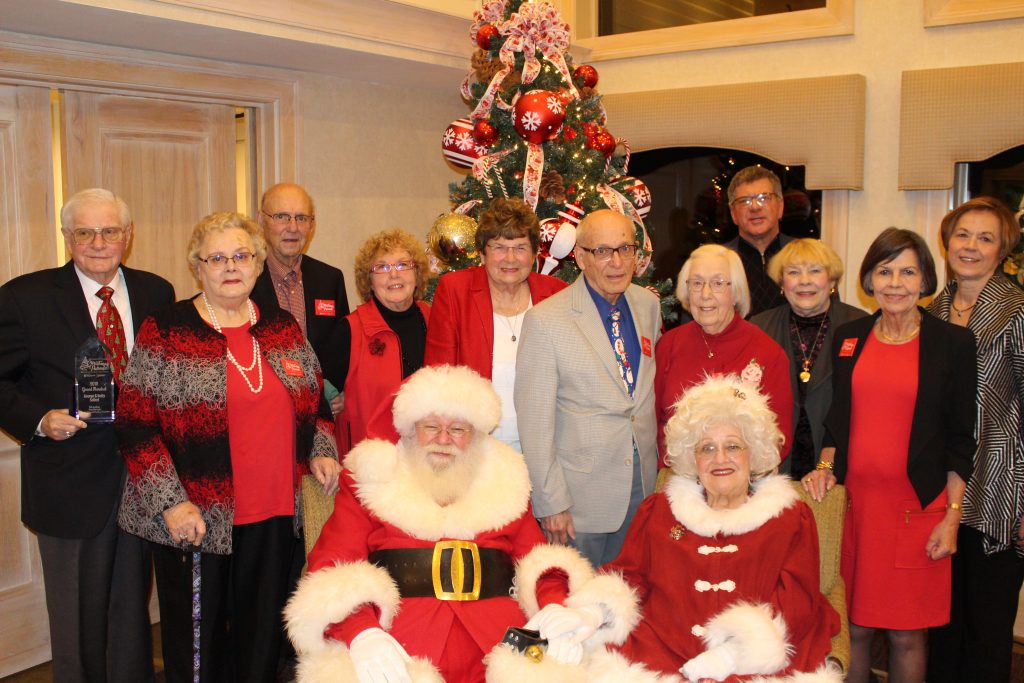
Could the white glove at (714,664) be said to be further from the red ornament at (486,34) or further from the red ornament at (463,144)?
the red ornament at (486,34)

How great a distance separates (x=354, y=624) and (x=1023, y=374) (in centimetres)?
233

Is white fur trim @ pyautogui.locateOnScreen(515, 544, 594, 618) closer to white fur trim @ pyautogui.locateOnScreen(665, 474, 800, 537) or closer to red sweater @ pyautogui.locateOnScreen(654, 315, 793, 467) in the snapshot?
white fur trim @ pyautogui.locateOnScreen(665, 474, 800, 537)

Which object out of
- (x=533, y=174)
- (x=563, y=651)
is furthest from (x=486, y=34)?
(x=563, y=651)

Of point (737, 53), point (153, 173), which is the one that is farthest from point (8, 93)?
point (737, 53)

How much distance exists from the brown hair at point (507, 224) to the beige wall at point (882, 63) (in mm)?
2378

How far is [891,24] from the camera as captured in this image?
4.87m

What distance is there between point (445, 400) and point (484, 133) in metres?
2.29

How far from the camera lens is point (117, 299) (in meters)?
3.24

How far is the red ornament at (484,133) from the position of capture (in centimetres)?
464

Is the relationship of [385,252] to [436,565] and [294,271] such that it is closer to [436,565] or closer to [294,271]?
[294,271]

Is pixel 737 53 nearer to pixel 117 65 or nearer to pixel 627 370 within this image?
pixel 627 370

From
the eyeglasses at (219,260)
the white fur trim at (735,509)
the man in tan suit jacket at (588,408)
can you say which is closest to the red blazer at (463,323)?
the man in tan suit jacket at (588,408)

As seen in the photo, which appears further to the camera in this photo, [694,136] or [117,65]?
[694,136]

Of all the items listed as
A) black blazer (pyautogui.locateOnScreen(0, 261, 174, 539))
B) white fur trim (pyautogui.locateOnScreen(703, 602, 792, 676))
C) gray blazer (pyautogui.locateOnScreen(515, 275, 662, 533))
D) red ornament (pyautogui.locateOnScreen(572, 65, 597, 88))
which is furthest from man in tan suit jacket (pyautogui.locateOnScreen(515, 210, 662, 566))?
red ornament (pyautogui.locateOnScreen(572, 65, 597, 88))
